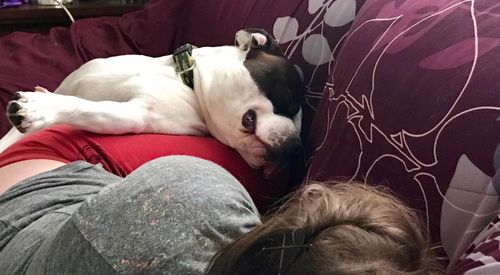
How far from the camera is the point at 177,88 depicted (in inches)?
59.4

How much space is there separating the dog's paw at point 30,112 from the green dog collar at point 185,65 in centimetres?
37

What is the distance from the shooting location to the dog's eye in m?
1.42

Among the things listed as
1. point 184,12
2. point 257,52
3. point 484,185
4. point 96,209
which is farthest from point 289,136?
point 184,12

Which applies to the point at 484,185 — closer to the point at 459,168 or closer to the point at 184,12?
the point at 459,168

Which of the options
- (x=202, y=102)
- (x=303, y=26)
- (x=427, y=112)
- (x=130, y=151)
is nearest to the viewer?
(x=427, y=112)

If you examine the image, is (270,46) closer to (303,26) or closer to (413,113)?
(303,26)

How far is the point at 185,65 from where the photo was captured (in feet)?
5.09

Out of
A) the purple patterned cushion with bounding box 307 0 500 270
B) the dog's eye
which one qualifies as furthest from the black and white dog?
the purple patterned cushion with bounding box 307 0 500 270

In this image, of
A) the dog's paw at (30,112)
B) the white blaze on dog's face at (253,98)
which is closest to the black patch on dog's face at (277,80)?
the white blaze on dog's face at (253,98)

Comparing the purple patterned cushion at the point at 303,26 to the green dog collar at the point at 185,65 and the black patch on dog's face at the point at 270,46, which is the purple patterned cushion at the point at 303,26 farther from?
the green dog collar at the point at 185,65

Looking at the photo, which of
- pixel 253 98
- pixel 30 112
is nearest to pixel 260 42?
pixel 253 98

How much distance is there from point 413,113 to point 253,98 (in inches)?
26.7

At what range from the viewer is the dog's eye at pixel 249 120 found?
142cm

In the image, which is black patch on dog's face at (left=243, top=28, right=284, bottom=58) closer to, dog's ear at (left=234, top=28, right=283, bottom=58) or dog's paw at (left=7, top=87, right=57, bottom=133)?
dog's ear at (left=234, top=28, right=283, bottom=58)
